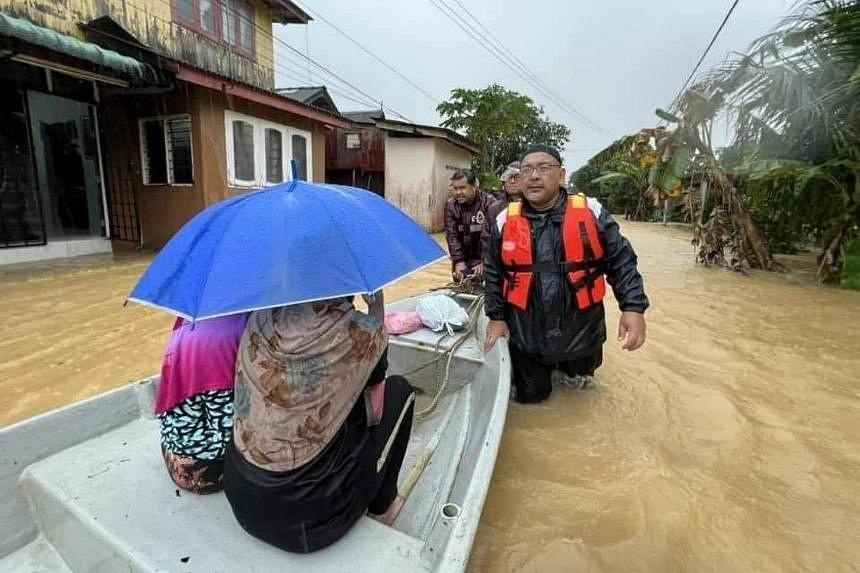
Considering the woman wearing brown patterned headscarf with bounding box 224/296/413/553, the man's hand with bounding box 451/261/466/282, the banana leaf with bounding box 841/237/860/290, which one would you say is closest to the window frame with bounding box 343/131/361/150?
the man's hand with bounding box 451/261/466/282

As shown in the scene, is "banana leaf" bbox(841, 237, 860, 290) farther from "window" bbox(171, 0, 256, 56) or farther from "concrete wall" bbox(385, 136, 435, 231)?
"window" bbox(171, 0, 256, 56)

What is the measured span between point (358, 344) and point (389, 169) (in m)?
13.1

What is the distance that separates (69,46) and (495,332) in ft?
19.5

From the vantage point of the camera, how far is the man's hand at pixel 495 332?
9.32ft

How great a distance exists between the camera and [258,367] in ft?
4.01

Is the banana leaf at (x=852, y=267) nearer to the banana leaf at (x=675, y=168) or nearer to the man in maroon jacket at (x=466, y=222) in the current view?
the banana leaf at (x=675, y=168)

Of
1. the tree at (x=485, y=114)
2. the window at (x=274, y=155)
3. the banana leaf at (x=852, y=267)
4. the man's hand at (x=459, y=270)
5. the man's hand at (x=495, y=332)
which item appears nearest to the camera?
the man's hand at (x=495, y=332)

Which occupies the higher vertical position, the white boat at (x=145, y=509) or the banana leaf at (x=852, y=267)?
the banana leaf at (x=852, y=267)

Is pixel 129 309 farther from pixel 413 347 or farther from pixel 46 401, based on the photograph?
pixel 413 347

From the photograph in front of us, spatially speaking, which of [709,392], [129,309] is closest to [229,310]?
[709,392]

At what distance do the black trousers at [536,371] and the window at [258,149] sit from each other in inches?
264

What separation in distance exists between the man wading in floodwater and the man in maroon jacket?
5.87ft

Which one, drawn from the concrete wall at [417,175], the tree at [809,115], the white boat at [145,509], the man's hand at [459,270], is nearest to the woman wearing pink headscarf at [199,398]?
the white boat at [145,509]

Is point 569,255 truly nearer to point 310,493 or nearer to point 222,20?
point 310,493
